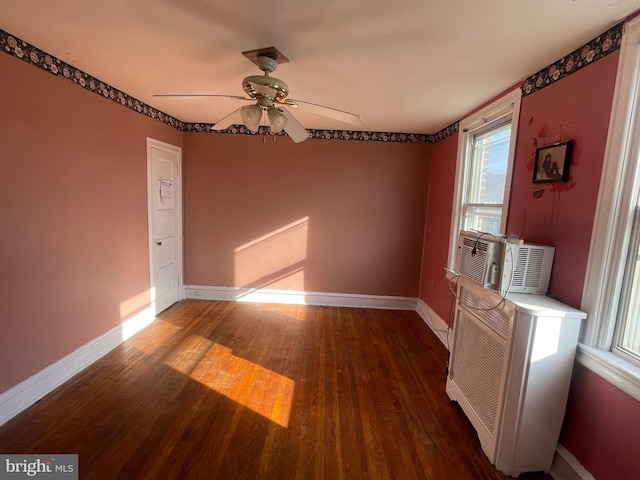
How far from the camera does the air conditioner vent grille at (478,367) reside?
5.60ft

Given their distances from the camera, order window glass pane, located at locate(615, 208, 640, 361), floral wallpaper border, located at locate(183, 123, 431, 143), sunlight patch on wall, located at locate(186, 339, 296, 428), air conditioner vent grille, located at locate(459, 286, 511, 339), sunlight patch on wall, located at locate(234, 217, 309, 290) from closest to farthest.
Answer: window glass pane, located at locate(615, 208, 640, 361) → air conditioner vent grille, located at locate(459, 286, 511, 339) → sunlight patch on wall, located at locate(186, 339, 296, 428) → floral wallpaper border, located at locate(183, 123, 431, 143) → sunlight patch on wall, located at locate(234, 217, 309, 290)

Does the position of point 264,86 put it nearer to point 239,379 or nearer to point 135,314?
point 239,379

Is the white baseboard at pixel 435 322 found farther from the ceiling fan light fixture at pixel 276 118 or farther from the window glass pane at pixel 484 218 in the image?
the ceiling fan light fixture at pixel 276 118

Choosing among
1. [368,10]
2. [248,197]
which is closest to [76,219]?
[248,197]

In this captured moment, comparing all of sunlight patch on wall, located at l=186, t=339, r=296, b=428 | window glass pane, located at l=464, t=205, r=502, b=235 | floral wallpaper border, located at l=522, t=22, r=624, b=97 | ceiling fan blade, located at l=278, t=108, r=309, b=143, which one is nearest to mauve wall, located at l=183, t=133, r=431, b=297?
window glass pane, located at l=464, t=205, r=502, b=235

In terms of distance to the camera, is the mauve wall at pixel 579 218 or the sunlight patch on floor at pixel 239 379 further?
the sunlight patch on floor at pixel 239 379

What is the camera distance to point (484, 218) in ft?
9.09

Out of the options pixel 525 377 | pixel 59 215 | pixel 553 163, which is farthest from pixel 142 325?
pixel 553 163

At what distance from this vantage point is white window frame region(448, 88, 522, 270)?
2.20m

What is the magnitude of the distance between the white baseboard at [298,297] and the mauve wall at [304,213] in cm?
8

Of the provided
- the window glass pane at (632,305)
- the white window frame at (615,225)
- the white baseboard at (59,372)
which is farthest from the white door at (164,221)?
the window glass pane at (632,305)

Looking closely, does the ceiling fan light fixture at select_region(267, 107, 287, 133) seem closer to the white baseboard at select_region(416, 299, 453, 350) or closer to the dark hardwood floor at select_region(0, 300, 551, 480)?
the dark hardwood floor at select_region(0, 300, 551, 480)

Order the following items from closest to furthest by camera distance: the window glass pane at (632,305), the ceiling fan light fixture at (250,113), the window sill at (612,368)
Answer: the window sill at (612,368), the window glass pane at (632,305), the ceiling fan light fixture at (250,113)

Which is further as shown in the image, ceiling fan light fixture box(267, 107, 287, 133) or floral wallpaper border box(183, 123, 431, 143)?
floral wallpaper border box(183, 123, 431, 143)
